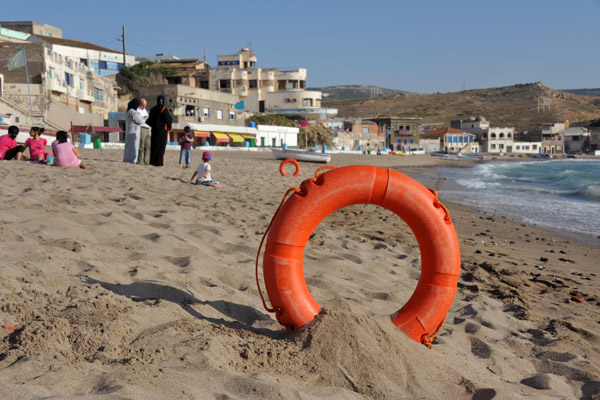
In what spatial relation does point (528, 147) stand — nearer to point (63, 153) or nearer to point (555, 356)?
point (63, 153)

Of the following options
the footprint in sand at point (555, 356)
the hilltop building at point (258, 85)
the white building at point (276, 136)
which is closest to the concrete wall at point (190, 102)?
the white building at point (276, 136)

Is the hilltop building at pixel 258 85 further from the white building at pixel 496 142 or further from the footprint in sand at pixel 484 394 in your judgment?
the footprint in sand at pixel 484 394

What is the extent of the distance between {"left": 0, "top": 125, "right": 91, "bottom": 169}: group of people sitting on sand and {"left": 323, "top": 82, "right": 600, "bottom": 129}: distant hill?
113 metres

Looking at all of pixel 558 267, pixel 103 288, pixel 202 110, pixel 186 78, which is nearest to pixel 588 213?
pixel 558 267

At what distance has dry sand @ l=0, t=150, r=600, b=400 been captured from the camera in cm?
232

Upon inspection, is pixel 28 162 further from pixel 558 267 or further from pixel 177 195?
pixel 558 267

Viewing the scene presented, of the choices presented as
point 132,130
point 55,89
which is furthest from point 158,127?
point 55,89

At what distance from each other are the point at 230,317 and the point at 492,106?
478ft

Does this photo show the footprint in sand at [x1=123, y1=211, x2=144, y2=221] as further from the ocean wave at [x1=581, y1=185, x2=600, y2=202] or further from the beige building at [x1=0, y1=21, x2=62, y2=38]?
the beige building at [x1=0, y1=21, x2=62, y2=38]

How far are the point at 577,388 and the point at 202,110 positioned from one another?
4167 cm

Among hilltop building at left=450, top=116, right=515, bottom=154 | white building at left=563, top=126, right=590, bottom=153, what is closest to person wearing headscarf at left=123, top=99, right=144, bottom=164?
hilltop building at left=450, top=116, right=515, bottom=154

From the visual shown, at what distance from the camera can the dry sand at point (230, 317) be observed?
2.32 metres

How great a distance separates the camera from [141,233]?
4668 mm

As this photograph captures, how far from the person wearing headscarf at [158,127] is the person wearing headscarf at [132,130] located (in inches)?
11.3
